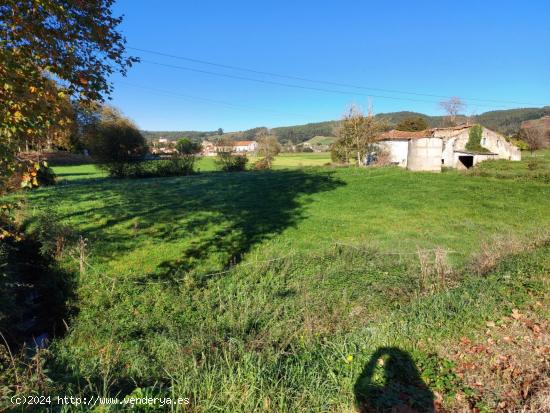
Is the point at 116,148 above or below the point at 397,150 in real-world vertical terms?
below

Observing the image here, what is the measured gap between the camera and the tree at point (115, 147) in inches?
1166

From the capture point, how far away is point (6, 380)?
10.5 feet

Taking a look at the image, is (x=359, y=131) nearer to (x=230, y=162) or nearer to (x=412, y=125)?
(x=230, y=162)

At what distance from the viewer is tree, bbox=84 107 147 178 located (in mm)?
29609

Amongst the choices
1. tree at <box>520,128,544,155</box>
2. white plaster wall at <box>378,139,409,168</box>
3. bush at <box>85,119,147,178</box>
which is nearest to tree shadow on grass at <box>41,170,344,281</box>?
bush at <box>85,119,147,178</box>

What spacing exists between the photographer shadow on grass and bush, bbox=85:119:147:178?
1199 inches

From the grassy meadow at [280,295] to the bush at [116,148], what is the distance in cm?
1834

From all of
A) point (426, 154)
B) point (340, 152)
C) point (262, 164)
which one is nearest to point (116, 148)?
point (262, 164)

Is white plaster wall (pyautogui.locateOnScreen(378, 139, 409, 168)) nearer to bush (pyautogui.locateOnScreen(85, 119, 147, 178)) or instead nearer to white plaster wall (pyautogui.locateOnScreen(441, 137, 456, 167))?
white plaster wall (pyautogui.locateOnScreen(441, 137, 456, 167))

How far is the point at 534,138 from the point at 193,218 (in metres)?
64.5

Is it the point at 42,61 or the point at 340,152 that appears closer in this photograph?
the point at 42,61

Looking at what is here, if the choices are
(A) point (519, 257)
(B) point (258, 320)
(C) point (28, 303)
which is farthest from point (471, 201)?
(C) point (28, 303)

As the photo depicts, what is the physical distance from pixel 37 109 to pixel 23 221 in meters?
7.77

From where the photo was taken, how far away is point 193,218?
449 inches
